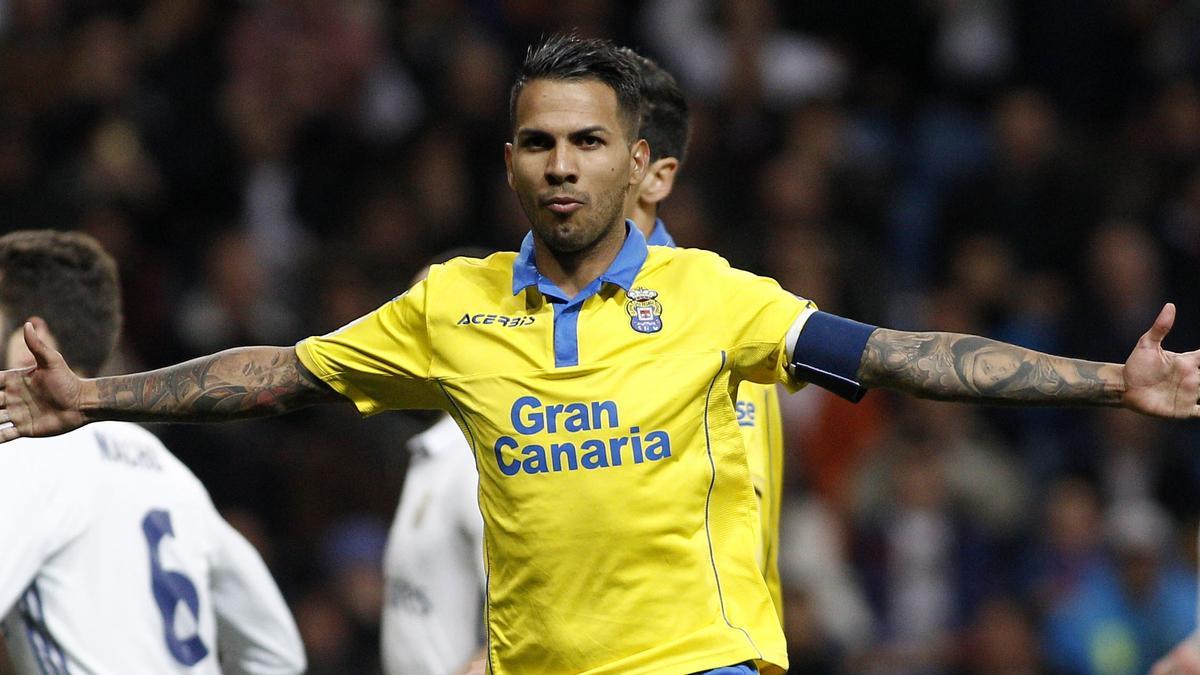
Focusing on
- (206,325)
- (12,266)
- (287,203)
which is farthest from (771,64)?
(12,266)

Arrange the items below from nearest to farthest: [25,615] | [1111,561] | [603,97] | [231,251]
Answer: [603,97] < [25,615] < [1111,561] < [231,251]

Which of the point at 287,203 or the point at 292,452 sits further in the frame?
the point at 287,203

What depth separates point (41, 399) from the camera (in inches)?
178

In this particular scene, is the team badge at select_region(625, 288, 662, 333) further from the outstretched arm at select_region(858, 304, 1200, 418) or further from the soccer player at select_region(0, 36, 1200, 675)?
the outstretched arm at select_region(858, 304, 1200, 418)

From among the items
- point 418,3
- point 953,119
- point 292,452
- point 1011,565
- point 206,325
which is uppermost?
point 418,3

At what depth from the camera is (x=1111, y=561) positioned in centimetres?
1037

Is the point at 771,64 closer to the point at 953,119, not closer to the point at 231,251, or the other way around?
the point at 953,119

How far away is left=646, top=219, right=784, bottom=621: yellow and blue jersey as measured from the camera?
17.7ft

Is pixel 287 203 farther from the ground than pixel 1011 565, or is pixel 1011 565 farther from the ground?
pixel 287 203

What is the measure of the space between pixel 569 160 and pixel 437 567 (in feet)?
7.75

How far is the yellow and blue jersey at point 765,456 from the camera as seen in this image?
5387 millimetres

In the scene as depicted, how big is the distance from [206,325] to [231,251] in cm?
46

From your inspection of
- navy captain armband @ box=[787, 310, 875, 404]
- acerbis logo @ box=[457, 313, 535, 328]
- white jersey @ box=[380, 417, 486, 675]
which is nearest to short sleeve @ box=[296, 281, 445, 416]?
acerbis logo @ box=[457, 313, 535, 328]

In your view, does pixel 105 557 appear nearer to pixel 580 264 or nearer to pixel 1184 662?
pixel 580 264
